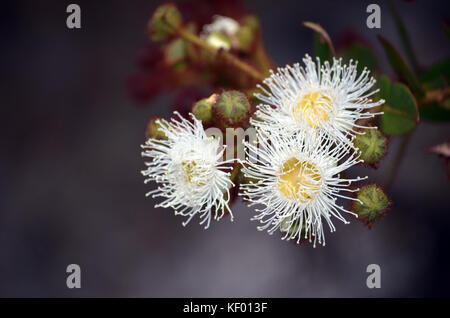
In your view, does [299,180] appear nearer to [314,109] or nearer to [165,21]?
[314,109]

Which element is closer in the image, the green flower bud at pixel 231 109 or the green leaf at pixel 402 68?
the green flower bud at pixel 231 109

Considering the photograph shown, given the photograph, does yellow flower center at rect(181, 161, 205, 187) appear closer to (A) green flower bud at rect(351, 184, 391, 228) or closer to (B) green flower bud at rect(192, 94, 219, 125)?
(B) green flower bud at rect(192, 94, 219, 125)

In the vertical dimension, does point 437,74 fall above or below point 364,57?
below

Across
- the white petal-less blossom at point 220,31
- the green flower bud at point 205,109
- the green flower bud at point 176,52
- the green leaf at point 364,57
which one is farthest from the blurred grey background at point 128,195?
the green flower bud at point 205,109

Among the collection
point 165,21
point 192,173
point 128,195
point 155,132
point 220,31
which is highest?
point 220,31

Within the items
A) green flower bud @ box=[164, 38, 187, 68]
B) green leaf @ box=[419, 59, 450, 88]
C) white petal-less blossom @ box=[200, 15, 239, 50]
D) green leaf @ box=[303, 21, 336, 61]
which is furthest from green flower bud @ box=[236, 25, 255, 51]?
green leaf @ box=[419, 59, 450, 88]

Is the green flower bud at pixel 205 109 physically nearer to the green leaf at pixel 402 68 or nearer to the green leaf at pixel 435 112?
the green leaf at pixel 402 68

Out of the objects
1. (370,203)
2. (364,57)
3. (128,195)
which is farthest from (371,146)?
(128,195)
